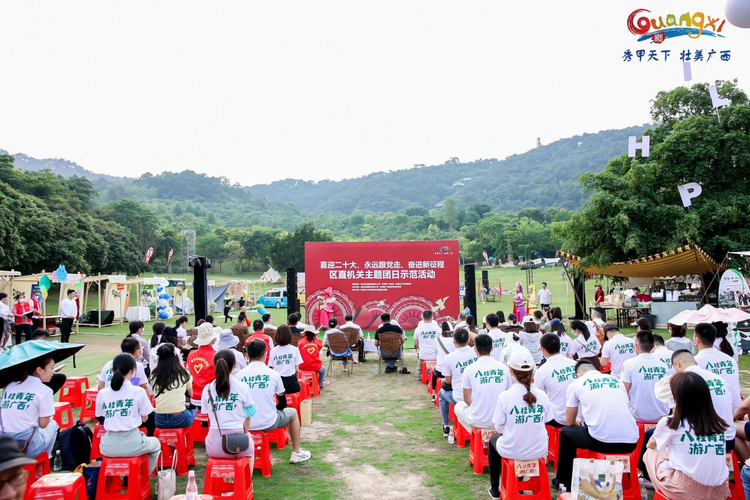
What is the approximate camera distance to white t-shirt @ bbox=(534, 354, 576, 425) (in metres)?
4.56

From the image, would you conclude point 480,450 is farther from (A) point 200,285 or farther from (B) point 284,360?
(A) point 200,285

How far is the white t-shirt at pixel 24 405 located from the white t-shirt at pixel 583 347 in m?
5.39

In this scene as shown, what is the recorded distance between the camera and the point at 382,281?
14406 millimetres

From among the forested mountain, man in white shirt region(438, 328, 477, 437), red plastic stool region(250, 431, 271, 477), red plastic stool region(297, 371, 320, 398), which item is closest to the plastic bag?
man in white shirt region(438, 328, 477, 437)

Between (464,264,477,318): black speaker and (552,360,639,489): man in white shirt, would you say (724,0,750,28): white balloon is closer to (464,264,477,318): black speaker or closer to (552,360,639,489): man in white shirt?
(552,360,639,489): man in white shirt

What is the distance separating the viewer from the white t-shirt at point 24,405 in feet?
12.3

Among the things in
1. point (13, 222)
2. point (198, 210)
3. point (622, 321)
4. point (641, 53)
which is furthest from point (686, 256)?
point (198, 210)

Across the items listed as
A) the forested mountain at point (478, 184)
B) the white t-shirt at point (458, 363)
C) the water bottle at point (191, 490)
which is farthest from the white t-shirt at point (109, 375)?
the forested mountain at point (478, 184)

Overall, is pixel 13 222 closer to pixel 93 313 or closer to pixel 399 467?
pixel 93 313

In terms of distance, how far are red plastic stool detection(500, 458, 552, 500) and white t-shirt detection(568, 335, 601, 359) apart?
3.02 meters

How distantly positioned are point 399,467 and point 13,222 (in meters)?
21.2

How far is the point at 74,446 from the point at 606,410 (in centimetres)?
382

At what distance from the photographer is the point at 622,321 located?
15.7 meters

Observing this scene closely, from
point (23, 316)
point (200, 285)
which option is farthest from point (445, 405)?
point (23, 316)
